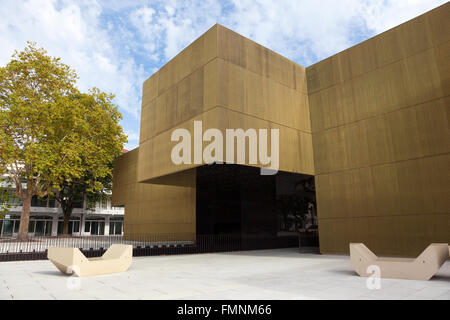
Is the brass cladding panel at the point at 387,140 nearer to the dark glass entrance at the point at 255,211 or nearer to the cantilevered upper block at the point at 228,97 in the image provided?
the cantilevered upper block at the point at 228,97

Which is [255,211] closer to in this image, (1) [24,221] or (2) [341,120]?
(2) [341,120]

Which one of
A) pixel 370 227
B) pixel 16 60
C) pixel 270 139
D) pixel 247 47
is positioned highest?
pixel 16 60

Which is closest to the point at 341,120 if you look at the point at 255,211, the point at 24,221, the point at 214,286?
the point at 255,211

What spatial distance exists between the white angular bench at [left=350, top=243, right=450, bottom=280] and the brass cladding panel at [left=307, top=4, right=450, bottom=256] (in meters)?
5.65

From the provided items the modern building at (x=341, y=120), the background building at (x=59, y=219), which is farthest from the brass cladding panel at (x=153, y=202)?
the background building at (x=59, y=219)

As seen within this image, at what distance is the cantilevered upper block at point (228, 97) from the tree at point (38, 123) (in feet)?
27.0

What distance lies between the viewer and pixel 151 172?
19031 millimetres

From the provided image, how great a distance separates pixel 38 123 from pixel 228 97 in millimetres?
16998

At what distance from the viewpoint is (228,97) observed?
1475 cm

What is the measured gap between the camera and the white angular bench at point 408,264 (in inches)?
300

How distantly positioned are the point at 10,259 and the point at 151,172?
330 inches
